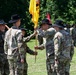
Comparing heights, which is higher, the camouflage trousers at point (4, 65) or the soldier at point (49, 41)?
the soldier at point (49, 41)

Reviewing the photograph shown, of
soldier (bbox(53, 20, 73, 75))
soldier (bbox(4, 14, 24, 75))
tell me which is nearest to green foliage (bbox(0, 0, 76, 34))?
soldier (bbox(4, 14, 24, 75))

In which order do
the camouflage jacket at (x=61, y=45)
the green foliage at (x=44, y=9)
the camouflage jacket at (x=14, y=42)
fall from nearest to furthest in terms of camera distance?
the camouflage jacket at (x=61, y=45), the camouflage jacket at (x=14, y=42), the green foliage at (x=44, y=9)

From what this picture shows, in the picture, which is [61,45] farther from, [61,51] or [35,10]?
[35,10]

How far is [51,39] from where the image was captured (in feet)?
35.8

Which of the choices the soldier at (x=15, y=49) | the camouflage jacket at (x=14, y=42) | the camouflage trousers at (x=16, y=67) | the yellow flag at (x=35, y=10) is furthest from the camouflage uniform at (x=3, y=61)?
the yellow flag at (x=35, y=10)

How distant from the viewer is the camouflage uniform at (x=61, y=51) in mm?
10289

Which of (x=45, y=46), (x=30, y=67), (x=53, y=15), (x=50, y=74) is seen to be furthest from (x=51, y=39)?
(x=53, y=15)

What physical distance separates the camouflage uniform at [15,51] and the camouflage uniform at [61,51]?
1.03 meters

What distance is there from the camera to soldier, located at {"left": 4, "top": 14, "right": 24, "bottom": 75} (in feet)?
34.9

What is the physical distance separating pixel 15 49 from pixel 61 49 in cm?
139

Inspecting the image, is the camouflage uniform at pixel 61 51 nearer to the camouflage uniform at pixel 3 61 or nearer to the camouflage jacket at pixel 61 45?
the camouflage jacket at pixel 61 45

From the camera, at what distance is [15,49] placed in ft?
35.4

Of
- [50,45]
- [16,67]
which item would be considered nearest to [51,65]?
[50,45]

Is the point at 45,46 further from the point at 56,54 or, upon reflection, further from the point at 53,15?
the point at 53,15
